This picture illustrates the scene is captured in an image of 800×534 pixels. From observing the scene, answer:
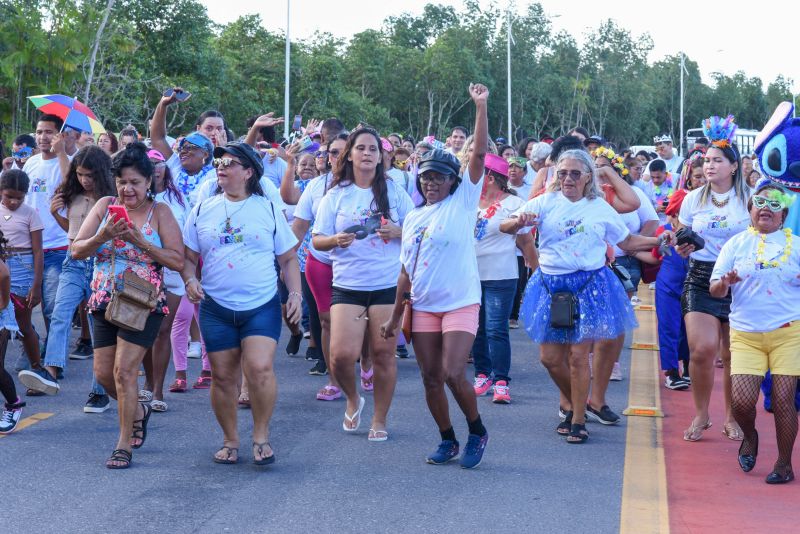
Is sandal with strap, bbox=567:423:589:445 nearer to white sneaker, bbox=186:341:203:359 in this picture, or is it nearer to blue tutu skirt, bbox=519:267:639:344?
blue tutu skirt, bbox=519:267:639:344

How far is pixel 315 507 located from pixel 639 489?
1788 mm

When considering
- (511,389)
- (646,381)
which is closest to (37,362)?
(511,389)

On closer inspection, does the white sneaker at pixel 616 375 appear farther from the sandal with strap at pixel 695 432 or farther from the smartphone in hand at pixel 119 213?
the smartphone in hand at pixel 119 213

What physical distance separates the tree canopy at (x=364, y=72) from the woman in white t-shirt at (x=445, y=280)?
20246 mm

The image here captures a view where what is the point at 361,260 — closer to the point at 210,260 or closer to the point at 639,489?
the point at 210,260

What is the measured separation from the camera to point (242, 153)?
6.78 m

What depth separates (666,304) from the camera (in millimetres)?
9750

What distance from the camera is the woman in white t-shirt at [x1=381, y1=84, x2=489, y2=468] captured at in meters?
6.73

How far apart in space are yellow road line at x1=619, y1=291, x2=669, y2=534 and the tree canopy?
19259 millimetres

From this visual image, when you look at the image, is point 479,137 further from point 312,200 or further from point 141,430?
point 141,430

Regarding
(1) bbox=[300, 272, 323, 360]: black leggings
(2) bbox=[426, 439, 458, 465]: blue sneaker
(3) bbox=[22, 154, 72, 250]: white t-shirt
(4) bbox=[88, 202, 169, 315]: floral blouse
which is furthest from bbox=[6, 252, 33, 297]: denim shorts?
(2) bbox=[426, 439, 458, 465]: blue sneaker

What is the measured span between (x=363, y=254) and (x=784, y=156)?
2.86 m

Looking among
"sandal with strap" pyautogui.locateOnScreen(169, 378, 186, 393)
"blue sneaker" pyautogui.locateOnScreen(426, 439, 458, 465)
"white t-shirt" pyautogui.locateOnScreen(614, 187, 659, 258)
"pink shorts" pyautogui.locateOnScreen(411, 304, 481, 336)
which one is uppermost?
"white t-shirt" pyautogui.locateOnScreen(614, 187, 659, 258)

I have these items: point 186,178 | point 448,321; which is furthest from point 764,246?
point 186,178
